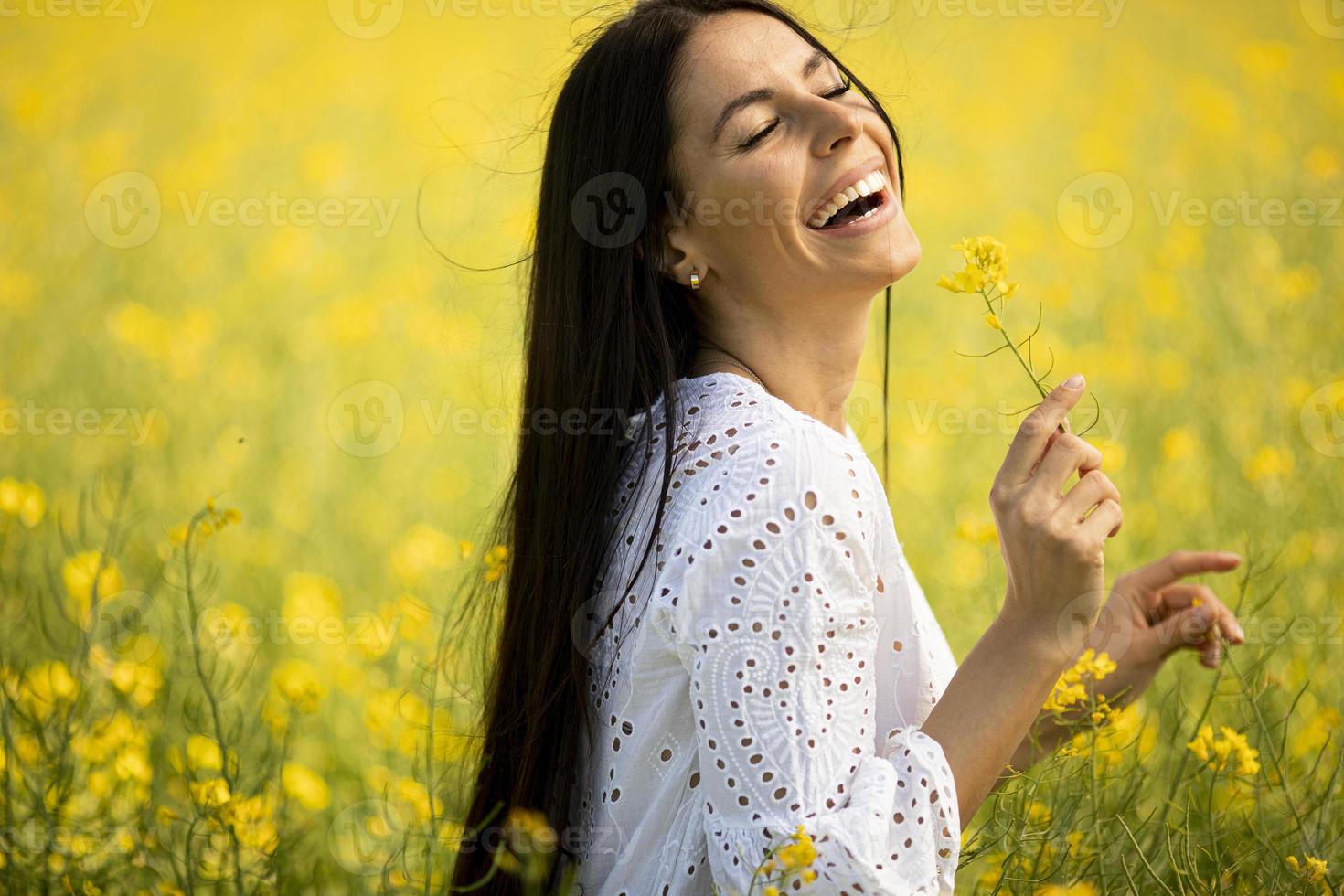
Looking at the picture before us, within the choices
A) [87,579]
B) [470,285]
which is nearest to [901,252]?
[87,579]

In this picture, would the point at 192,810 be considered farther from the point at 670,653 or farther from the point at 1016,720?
the point at 1016,720

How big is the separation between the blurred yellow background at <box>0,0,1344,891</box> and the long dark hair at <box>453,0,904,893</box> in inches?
11.2

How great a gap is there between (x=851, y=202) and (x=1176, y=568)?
737 mm

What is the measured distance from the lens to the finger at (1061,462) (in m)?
1.39

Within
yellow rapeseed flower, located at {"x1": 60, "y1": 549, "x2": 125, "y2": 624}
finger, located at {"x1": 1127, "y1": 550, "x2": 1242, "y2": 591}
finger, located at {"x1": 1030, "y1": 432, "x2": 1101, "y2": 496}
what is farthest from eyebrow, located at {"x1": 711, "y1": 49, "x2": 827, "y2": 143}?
yellow rapeseed flower, located at {"x1": 60, "y1": 549, "x2": 125, "y2": 624}

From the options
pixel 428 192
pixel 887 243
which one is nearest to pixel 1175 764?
pixel 887 243

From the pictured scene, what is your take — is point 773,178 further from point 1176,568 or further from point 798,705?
point 1176,568

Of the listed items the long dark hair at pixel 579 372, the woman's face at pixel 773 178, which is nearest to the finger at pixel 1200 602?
the woman's face at pixel 773 178

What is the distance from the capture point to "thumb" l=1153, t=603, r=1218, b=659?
6.04 ft

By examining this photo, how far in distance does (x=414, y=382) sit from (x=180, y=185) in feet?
6.61

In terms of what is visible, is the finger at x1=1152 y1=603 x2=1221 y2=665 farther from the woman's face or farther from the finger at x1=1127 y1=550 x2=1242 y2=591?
the woman's face

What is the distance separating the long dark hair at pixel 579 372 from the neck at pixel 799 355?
61 mm

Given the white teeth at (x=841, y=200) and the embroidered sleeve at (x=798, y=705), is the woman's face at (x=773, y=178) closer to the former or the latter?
the white teeth at (x=841, y=200)

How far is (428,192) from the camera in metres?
6.11
